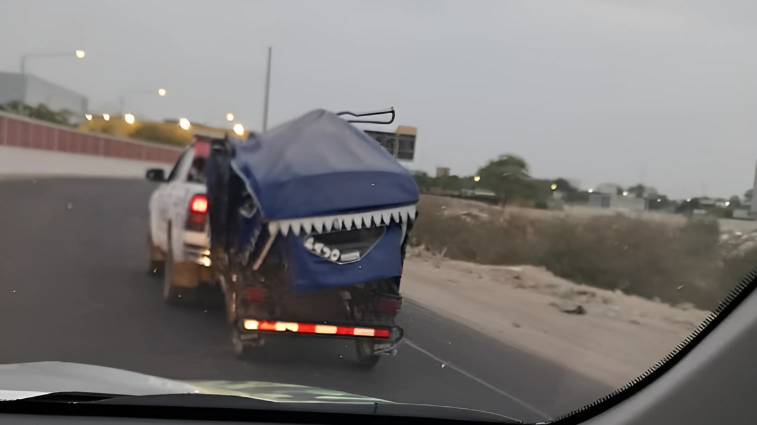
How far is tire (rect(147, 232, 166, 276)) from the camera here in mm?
4289

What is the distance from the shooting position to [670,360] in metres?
3.81

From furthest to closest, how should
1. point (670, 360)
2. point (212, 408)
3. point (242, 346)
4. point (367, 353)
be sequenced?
point (367, 353)
point (242, 346)
point (670, 360)
point (212, 408)

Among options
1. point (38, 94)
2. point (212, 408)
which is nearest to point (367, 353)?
point (212, 408)

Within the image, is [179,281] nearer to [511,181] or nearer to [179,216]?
[179,216]

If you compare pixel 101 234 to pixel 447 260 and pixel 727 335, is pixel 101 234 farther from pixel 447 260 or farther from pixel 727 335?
pixel 727 335

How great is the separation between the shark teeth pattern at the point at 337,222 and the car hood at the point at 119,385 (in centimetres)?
94

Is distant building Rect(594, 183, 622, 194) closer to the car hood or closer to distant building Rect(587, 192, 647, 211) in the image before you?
distant building Rect(587, 192, 647, 211)

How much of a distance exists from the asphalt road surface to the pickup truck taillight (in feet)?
0.94

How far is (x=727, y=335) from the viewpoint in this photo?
3.53 metres

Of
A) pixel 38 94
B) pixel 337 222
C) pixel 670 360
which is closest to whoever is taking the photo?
pixel 670 360

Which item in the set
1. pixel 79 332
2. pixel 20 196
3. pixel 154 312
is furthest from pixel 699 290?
pixel 20 196

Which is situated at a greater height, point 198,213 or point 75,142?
point 75,142

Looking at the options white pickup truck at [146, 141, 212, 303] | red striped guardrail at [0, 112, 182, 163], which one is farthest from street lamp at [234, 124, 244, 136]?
red striped guardrail at [0, 112, 182, 163]

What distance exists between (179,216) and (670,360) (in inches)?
121
